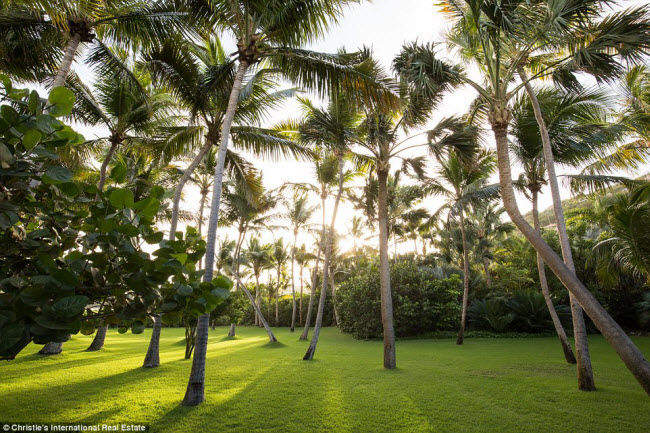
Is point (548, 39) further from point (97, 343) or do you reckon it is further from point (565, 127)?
point (97, 343)

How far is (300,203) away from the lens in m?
21.3

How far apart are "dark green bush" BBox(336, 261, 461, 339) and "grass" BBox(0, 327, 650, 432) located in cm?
770

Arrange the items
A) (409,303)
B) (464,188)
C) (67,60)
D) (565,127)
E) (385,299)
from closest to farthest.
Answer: (67,60), (565,127), (385,299), (464,188), (409,303)

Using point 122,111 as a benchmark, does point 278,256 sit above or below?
below

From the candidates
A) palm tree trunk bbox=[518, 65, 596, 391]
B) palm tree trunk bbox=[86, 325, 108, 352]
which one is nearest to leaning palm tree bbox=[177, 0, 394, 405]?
palm tree trunk bbox=[518, 65, 596, 391]

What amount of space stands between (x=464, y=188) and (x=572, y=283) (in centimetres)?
1026

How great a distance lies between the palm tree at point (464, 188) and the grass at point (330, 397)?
5221 millimetres

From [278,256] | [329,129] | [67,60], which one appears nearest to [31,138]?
[67,60]

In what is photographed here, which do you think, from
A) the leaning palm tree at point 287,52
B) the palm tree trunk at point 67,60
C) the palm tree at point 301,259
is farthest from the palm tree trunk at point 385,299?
the palm tree at point 301,259

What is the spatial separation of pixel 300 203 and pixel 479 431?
1810cm

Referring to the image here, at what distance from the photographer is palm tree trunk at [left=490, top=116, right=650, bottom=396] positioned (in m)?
3.67

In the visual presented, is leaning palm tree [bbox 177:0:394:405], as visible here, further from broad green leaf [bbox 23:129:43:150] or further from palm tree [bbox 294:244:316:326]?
palm tree [bbox 294:244:316:326]

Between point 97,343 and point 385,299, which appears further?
point 97,343

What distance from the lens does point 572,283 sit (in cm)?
429
